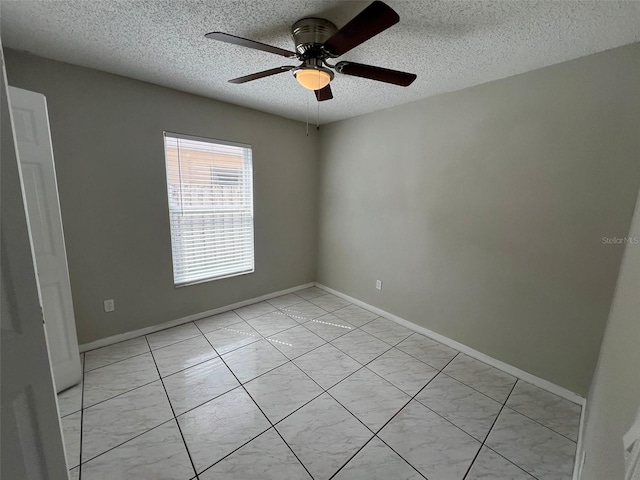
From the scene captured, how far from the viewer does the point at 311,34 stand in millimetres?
1517

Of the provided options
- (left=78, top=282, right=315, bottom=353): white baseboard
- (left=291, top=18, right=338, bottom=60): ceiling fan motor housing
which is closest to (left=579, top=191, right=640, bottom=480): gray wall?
(left=291, top=18, right=338, bottom=60): ceiling fan motor housing

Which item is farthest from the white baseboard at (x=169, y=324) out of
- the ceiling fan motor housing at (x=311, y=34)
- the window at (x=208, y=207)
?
the ceiling fan motor housing at (x=311, y=34)

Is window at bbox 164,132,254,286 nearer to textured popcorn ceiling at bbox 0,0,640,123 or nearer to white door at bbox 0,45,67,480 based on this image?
textured popcorn ceiling at bbox 0,0,640,123

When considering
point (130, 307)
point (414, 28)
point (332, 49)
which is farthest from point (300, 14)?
point (130, 307)

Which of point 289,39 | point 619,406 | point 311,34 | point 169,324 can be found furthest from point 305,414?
point 289,39

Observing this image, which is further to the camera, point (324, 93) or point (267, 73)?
point (324, 93)

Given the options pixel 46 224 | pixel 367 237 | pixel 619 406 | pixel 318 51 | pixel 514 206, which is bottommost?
pixel 619 406

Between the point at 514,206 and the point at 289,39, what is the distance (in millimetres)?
2110

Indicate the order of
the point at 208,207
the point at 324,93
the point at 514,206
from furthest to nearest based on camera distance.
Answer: the point at 208,207, the point at 514,206, the point at 324,93

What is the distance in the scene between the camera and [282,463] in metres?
1.42

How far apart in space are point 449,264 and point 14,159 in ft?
9.23

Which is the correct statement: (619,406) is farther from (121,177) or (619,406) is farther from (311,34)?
(121,177)

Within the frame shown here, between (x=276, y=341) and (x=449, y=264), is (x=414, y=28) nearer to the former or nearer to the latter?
(x=449, y=264)

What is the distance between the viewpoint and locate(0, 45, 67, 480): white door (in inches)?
24.6
